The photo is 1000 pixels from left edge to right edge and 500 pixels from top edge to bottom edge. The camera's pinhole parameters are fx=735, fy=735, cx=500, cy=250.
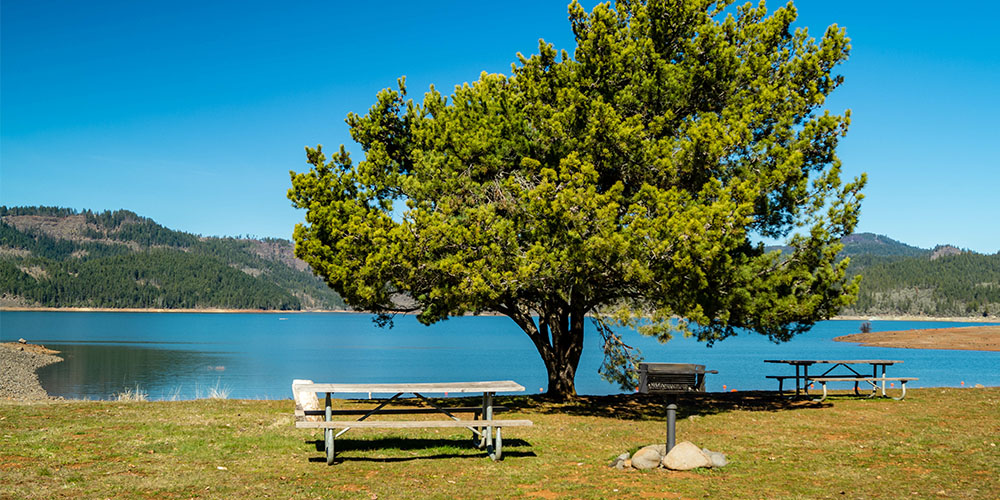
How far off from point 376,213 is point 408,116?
3.54 meters

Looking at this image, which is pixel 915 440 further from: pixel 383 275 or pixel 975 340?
pixel 975 340

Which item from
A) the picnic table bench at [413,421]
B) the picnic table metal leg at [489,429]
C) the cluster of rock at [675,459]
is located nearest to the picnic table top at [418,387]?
the picnic table bench at [413,421]

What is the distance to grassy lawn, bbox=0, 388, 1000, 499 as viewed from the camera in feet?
26.8

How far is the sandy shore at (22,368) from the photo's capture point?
30884mm

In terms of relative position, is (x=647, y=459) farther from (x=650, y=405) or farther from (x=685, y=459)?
(x=650, y=405)

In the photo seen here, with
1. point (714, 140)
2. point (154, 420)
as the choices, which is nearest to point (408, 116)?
point (714, 140)

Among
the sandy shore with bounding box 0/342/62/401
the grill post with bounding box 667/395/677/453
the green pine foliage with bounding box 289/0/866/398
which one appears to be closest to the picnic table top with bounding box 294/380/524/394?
the grill post with bounding box 667/395/677/453

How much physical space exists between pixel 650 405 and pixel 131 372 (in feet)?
127

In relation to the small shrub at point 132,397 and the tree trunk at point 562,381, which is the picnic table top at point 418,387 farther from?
the small shrub at point 132,397

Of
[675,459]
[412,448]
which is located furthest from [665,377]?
[412,448]

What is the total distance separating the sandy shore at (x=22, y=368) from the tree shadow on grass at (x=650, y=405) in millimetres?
17806

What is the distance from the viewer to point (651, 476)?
905 cm

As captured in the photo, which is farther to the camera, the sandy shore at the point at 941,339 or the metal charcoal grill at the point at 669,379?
the sandy shore at the point at 941,339

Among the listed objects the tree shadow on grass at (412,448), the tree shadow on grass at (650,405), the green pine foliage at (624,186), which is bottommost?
the tree shadow on grass at (650,405)
